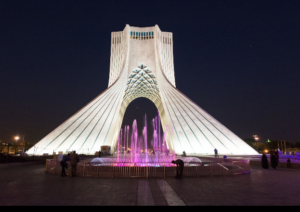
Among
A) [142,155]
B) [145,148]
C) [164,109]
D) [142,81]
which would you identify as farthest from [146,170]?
[142,81]

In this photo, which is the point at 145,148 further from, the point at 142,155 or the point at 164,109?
the point at 164,109

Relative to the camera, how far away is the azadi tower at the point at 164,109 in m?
15.1

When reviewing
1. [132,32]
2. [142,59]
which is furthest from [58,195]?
[132,32]

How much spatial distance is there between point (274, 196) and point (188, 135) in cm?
1268

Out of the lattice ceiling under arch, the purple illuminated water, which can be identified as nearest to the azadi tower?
the lattice ceiling under arch

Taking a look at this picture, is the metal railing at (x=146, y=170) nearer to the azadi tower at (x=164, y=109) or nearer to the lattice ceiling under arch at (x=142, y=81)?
the azadi tower at (x=164, y=109)

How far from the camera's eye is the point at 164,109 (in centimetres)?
2022

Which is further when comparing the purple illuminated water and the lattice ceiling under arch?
the lattice ceiling under arch

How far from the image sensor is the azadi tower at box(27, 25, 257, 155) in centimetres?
1515

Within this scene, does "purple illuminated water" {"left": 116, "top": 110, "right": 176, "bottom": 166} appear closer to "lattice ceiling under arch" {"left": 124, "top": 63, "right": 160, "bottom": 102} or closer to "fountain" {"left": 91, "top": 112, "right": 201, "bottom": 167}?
"fountain" {"left": 91, "top": 112, "right": 201, "bottom": 167}

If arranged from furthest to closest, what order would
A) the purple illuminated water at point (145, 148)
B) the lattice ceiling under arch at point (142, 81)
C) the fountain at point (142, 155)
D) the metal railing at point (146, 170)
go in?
1. the lattice ceiling under arch at point (142, 81)
2. the purple illuminated water at point (145, 148)
3. the fountain at point (142, 155)
4. the metal railing at point (146, 170)

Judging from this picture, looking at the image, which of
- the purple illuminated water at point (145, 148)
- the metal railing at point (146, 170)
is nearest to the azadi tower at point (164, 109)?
the purple illuminated water at point (145, 148)

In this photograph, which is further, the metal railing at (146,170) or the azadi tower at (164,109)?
the azadi tower at (164,109)
